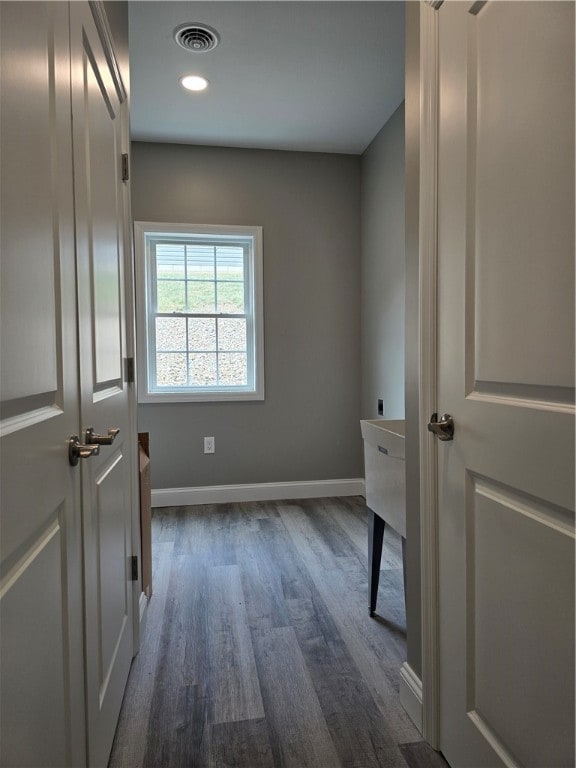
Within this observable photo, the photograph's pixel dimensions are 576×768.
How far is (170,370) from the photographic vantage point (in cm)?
356

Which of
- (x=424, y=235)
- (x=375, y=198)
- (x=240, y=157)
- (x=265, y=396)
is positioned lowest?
(x=265, y=396)

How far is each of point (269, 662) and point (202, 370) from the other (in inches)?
91.0

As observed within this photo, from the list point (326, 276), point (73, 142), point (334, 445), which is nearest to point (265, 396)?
point (334, 445)

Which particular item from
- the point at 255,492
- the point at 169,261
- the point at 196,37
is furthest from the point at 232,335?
the point at 196,37

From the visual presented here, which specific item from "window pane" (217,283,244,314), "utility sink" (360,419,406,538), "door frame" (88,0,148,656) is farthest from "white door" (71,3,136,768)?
"window pane" (217,283,244,314)

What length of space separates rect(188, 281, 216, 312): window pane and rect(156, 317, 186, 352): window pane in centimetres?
14

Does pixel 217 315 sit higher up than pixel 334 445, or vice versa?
pixel 217 315

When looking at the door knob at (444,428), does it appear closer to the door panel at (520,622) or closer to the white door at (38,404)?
the door panel at (520,622)

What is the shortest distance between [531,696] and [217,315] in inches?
123

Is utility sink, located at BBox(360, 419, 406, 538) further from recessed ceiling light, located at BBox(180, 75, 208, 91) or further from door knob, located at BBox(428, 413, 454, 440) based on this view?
recessed ceiling light, located at BBox(180, 75, 208, 91)

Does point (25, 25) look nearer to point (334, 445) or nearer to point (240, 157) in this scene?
point (240, 157)

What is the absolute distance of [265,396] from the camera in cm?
363

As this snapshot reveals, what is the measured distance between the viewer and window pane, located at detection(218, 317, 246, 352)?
363 centimetres

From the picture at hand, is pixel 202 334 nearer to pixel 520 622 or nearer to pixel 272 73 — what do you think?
pixel 272 73
